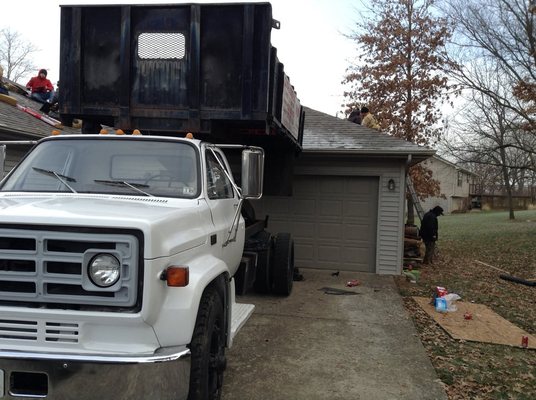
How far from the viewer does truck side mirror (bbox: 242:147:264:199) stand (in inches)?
163

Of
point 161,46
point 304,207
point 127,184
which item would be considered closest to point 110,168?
point 127,184

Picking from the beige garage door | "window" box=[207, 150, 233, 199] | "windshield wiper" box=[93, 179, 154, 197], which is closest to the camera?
"windshield wiper" box=[93, 179, 154, 197]

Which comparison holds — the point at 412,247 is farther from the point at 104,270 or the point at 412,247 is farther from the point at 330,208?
the point at 104,270

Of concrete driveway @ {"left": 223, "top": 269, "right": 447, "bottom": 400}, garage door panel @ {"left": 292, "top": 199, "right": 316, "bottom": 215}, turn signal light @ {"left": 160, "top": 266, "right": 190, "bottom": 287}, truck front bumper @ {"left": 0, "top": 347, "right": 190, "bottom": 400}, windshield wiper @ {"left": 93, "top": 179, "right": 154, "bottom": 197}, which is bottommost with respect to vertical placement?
concrete driveway @ {"left": 223, "top": 269, "right": 447, "bottom": 400}

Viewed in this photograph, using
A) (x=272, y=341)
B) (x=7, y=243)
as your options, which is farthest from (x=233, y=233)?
(x=7, y=243)

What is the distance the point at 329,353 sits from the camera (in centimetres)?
552

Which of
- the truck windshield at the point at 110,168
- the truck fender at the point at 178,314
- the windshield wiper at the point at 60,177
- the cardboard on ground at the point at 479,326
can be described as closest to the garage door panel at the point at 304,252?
the cardboard on ground at the point at 479,326

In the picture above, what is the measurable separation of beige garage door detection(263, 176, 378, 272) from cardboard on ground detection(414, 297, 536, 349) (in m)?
2.91

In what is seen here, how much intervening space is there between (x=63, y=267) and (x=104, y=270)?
0.82 ft

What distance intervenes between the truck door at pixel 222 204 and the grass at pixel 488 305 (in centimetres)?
249

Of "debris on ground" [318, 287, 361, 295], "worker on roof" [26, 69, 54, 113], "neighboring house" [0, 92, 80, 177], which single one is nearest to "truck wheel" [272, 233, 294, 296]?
"debris on ground" [318, 287, 361, 295]

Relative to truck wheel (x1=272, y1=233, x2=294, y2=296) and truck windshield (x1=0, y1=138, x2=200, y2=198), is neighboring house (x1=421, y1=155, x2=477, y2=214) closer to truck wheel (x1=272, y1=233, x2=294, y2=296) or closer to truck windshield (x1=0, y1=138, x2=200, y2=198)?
truck wheel (x1=272, y1=233, x2=294, y2=296)

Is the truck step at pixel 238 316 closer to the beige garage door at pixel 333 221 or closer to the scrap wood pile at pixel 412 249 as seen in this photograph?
the beige garage door at pixel 333 221

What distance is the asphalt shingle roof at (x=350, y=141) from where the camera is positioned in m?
10.5
